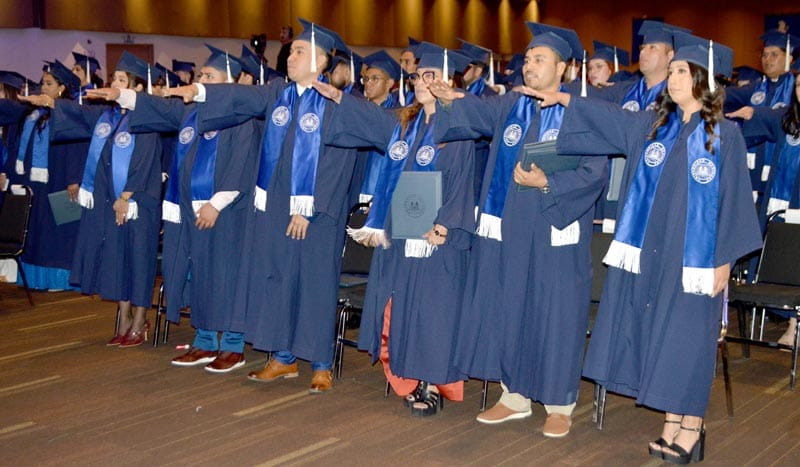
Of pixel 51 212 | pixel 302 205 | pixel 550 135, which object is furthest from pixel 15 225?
pixel 550 135

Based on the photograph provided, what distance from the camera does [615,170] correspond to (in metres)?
5.69

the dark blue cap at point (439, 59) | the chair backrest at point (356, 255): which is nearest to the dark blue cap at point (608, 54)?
the chair backrest at point (356, 255)

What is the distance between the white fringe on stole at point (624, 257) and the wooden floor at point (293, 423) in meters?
0.89

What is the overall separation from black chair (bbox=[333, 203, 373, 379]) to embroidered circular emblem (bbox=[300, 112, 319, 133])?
626mm

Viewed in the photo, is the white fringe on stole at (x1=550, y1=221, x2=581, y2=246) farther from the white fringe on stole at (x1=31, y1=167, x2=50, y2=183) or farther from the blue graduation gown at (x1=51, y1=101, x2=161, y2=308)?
the white fringe on stole at (x1=31, y1=167, x2=50, y2=183)

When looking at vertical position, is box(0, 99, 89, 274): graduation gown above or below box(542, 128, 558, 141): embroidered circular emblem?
below

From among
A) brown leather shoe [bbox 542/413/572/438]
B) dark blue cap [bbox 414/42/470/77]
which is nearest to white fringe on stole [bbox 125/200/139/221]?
dark blue cap [bbox 414/42/470/77]

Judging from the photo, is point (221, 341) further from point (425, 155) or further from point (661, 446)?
point (661, 446)

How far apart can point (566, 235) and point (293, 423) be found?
1704 mm

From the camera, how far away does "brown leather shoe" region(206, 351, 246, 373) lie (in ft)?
18.9

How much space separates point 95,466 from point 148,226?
2616mm

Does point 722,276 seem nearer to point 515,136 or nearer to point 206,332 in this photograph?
point 515,136

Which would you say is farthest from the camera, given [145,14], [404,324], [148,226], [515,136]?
[145,14]

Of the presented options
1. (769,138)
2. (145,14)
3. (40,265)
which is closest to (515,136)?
(769,138)
